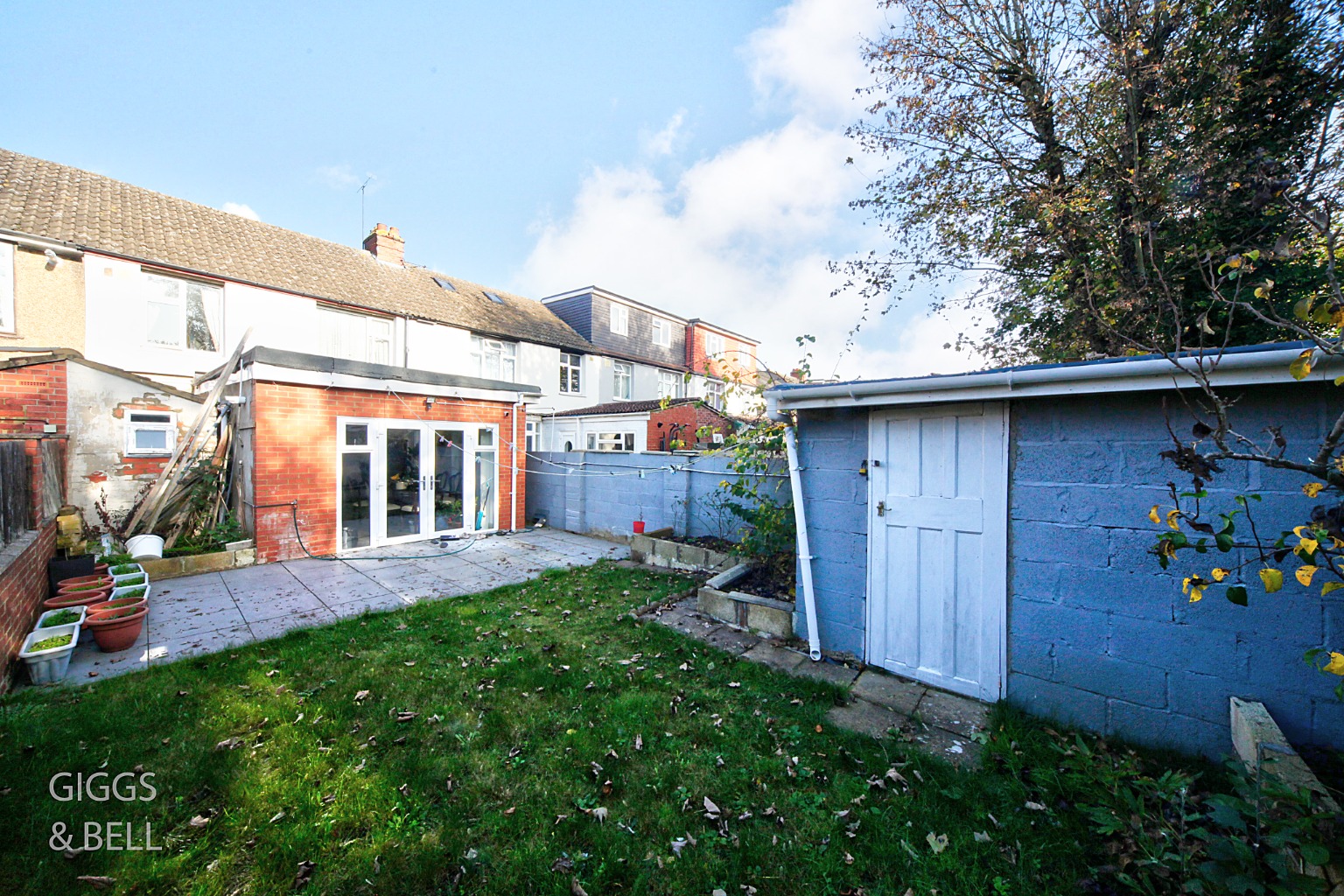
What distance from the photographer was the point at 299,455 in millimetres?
8000

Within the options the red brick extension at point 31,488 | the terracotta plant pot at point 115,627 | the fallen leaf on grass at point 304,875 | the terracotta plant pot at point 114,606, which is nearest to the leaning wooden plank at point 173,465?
the red brick extension at point 31,488

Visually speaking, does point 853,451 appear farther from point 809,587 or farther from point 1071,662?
point 1071,662

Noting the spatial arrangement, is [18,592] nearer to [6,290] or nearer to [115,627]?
[115,627]

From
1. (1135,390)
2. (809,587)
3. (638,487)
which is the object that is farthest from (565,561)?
(1135,390)

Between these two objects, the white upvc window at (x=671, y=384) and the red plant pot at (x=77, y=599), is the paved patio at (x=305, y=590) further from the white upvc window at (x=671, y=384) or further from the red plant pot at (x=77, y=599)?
the white upvc window at (x=671, y=384)

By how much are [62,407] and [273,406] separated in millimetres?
2708

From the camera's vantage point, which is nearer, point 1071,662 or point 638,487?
point 1071,662

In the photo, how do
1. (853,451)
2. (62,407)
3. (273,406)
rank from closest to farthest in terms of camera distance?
(853,451) → (62,407) → (273,406)

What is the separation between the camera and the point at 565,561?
8.30 meters

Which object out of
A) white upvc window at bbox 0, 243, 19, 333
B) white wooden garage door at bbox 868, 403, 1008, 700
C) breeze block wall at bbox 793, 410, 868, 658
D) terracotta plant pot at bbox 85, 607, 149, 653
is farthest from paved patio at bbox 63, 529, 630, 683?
white upvc window at bbox 0, 243, 19, 333

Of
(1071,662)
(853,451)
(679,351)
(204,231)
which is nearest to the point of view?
(1071,662)

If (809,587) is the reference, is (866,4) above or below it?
above

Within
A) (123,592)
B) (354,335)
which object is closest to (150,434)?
(123,592)

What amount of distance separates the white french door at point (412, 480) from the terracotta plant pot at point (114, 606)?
3.47m
